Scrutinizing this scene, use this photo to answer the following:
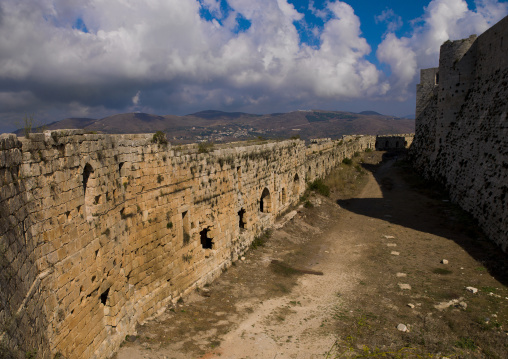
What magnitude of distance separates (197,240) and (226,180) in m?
2.49

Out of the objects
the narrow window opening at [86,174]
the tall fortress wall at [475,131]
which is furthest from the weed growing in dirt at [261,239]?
the tall fortress wall at [475,131]

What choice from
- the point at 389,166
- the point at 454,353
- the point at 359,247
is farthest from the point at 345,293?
the point at 389,166

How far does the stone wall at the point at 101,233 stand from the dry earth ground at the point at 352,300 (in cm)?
86

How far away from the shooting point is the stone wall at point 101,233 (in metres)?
4.57

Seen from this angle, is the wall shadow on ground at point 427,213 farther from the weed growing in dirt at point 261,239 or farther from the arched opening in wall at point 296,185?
the weed growing in dirt at point 261,239

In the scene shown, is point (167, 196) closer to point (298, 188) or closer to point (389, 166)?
point (298, 188)

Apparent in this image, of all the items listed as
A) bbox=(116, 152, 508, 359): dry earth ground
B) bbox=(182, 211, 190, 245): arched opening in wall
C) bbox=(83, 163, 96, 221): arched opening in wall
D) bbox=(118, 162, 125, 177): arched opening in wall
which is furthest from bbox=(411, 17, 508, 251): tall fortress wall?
bbox=(83, 163, 96, 221): arched opening in wall

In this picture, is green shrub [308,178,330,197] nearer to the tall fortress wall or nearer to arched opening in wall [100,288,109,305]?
the tall fortress wall

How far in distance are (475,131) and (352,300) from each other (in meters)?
13.0

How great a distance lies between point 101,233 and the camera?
22.2 ft

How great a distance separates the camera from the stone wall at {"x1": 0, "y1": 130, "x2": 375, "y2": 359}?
4570 mm

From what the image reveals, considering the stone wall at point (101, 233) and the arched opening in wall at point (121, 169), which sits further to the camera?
the arched opening in wall at point (121, 169)

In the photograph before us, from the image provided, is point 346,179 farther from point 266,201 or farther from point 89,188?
point 89,188

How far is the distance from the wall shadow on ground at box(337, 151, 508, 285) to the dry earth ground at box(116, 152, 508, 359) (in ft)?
0.26
